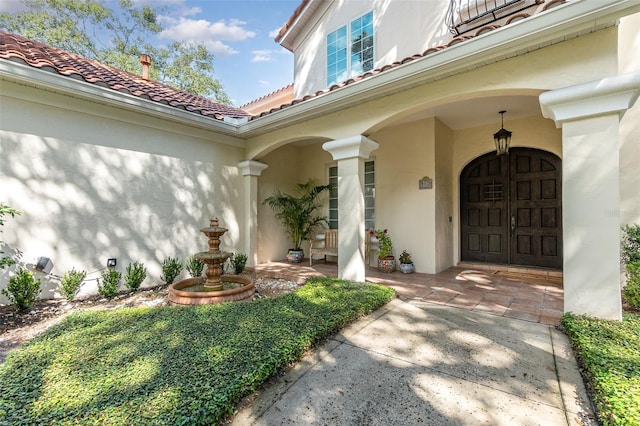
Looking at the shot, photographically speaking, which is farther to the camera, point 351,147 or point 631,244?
point 351,147

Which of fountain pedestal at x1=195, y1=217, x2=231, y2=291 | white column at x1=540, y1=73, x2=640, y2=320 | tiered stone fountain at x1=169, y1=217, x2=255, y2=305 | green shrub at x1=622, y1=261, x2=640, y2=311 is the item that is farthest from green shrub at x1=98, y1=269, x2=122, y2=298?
green shrub at x1=622, y1=261, x2=640, y2=311

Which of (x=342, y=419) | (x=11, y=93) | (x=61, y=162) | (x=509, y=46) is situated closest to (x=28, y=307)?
(x=61, y=162)

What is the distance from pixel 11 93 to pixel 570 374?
7.11 m

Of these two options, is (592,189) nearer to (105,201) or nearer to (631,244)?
(631,244)

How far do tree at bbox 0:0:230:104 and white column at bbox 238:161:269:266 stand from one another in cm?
1250

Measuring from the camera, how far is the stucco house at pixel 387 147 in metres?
2.94

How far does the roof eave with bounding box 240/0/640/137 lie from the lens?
8.78ft

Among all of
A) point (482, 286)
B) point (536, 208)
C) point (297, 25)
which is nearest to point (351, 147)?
point (482, 286)

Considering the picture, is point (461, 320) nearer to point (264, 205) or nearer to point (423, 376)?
point (423, 376)

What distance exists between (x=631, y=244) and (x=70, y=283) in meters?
7.85

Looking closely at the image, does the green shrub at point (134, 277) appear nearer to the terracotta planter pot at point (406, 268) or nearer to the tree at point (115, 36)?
the terracotta planter pot at point (406, 268)

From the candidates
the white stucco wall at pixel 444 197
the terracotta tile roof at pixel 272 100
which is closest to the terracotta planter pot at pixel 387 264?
the white stucco wall at pixel 444 197

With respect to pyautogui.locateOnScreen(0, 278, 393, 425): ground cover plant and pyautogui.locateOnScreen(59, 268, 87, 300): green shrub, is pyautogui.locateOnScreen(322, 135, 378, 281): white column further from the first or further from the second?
pyautogui.locateOnScreen(59, 268, 87, 300): green shrub

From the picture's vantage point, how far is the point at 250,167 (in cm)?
650
